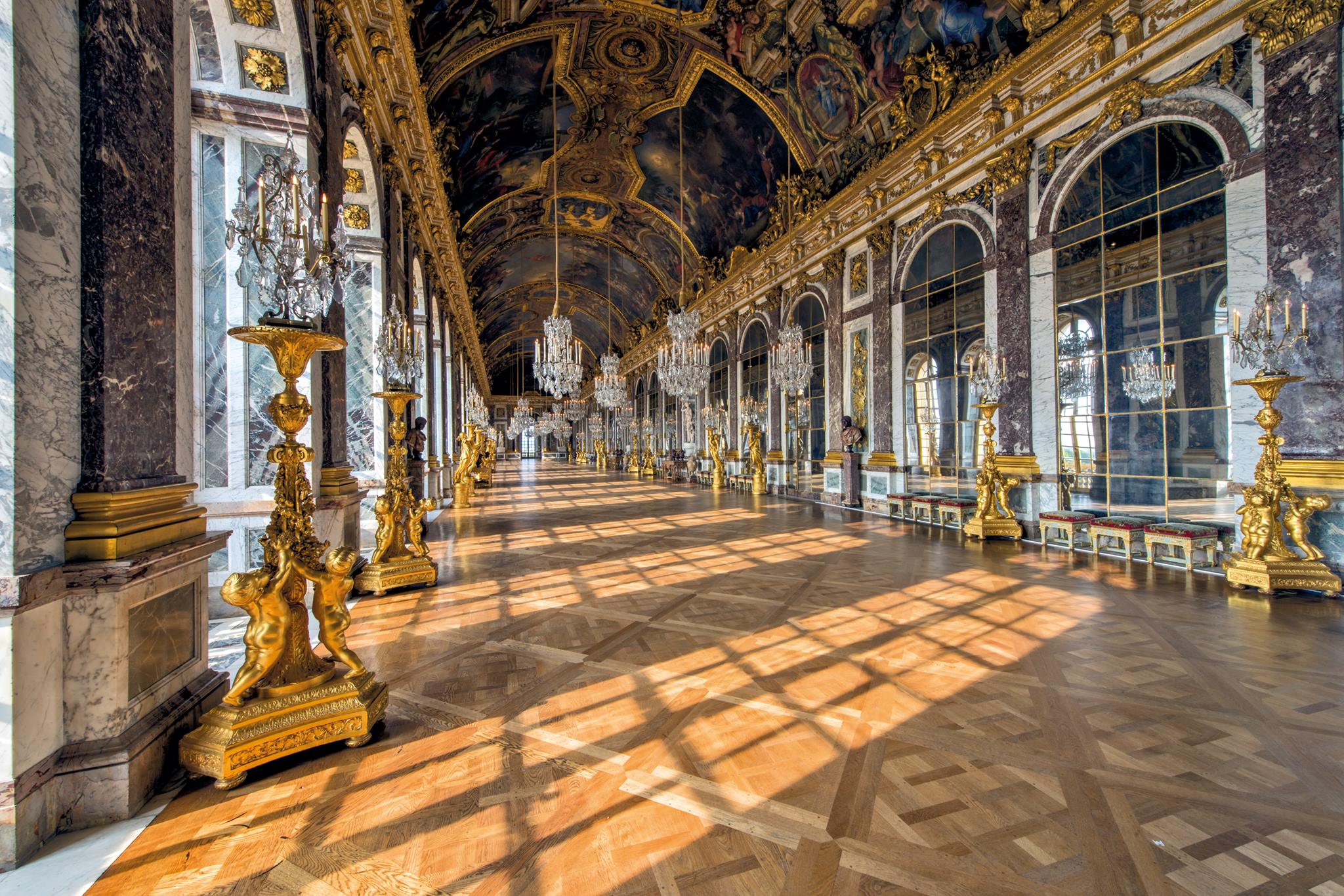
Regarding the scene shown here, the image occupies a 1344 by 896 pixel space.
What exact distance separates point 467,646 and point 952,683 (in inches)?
111

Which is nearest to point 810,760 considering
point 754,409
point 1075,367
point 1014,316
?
point 1075,367

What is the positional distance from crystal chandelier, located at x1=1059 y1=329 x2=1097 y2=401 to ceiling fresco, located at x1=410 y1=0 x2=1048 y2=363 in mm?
4118

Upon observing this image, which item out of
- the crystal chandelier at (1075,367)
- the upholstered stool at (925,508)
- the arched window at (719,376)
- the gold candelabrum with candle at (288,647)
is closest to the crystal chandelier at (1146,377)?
the crystal chandelier at (1075,367)

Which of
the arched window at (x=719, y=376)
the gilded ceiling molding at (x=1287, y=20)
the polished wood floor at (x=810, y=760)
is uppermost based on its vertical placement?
the gilded ceiling molding at (x=1287, y=20)

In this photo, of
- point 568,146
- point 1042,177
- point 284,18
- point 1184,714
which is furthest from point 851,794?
point 568,146

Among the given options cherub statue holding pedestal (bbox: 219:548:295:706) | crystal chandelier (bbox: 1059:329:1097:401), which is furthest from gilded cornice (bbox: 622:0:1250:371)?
cherub statue holding pedestal (bbox: 219:548:295:706)

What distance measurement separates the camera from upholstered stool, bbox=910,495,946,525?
→ 9211mm

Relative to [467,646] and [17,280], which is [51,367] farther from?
[467,646]

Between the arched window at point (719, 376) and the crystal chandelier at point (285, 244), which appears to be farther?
the arched window at point (719, 376)

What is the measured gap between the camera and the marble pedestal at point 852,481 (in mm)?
11750

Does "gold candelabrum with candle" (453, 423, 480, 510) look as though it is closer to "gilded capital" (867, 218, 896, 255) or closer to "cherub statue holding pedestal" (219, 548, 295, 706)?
"gilded capital" (867, 218, 896, 255)

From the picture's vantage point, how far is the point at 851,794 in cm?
208

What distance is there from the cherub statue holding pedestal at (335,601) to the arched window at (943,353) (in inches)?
349

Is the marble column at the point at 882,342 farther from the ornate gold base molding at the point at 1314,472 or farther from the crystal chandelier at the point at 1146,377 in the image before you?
the ornate gold base molding at the point at 1314,472
